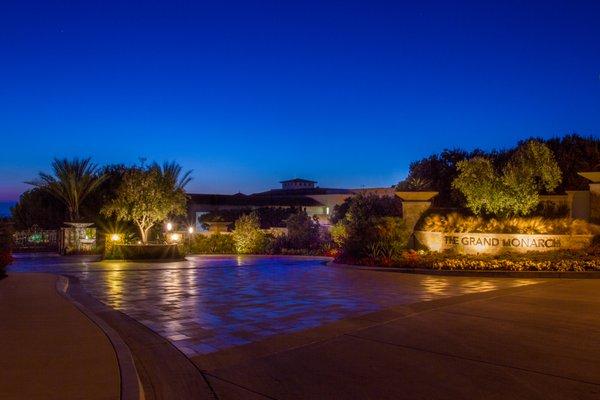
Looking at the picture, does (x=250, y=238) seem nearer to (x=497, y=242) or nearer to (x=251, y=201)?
(x=497, y=242)

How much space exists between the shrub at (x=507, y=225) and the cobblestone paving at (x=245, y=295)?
184 inches

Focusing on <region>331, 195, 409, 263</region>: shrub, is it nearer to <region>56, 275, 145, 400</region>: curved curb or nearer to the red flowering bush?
the red flowering bush

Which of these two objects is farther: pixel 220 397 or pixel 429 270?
pixel 429 270

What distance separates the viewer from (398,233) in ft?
74.0

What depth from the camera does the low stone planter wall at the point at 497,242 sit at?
20438mm

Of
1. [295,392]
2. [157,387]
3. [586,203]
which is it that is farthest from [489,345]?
[586,203]

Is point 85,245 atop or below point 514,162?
below

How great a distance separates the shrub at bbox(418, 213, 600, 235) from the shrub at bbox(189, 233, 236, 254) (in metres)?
12.6

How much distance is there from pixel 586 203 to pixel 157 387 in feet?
66.6

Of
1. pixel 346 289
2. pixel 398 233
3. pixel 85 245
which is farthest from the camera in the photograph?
pixel 85 245

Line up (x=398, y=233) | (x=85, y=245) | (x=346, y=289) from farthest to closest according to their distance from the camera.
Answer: (x=85, y=245) < (x=398, y=233) < (x=346, y=289)

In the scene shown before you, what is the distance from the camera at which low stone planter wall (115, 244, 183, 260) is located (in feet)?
90.2

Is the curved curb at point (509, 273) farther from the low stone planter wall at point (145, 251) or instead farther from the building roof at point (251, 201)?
the building roof at point (251, 201)

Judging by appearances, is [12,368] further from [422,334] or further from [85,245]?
[85,245]
